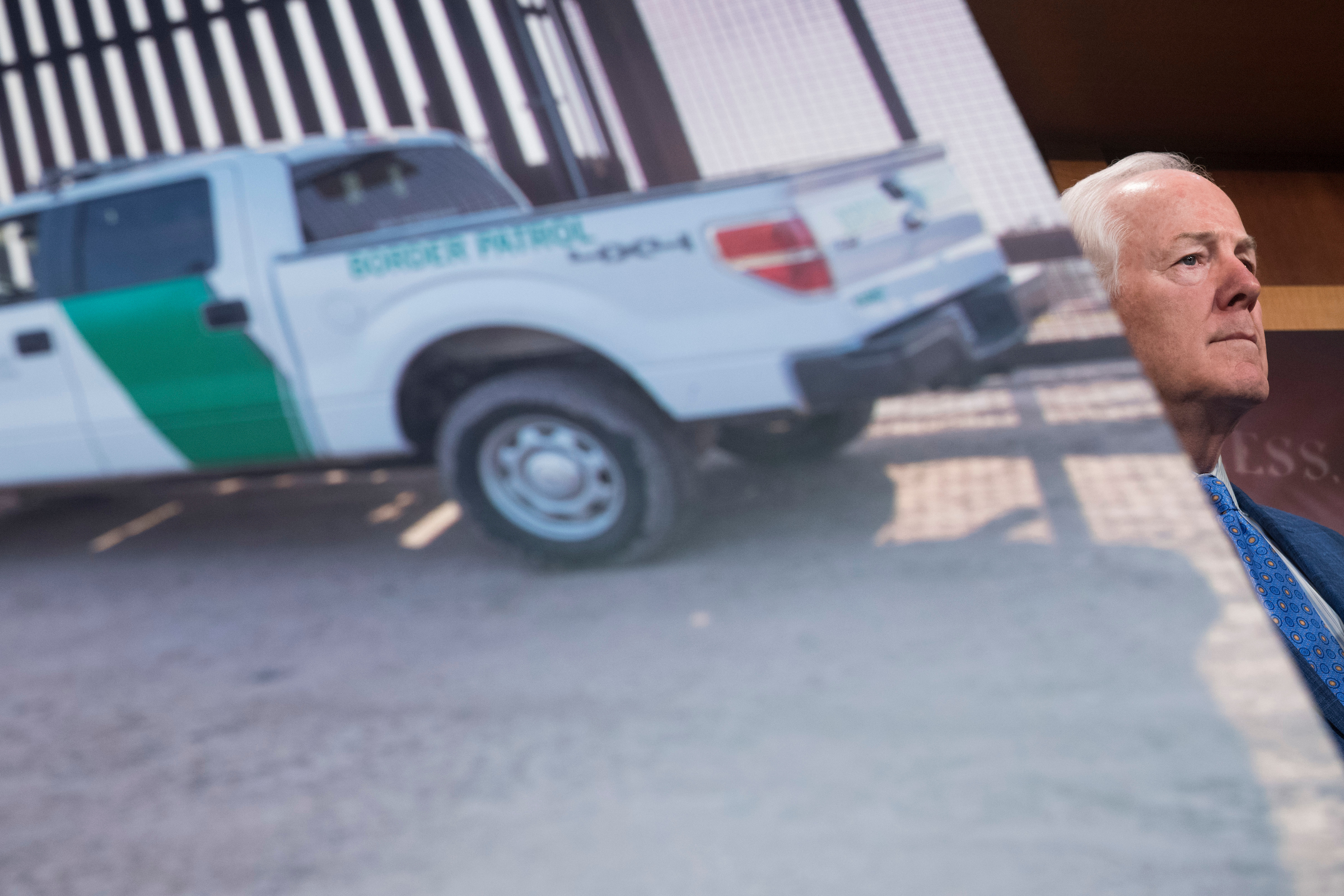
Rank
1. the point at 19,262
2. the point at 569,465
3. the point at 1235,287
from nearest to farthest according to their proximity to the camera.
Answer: the point at 1235,287
the point at 19,262
the point at 569,465

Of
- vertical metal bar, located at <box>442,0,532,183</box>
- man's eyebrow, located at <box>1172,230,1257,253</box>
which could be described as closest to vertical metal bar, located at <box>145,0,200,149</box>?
vertical metal bar, located at <box>442,0,532,183</box>

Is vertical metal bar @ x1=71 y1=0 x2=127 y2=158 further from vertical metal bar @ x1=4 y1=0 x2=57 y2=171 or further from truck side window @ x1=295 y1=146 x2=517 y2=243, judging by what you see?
truck side window @ x1=295 y1=146 x2=517 y2=243

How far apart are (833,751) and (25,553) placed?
0.70m

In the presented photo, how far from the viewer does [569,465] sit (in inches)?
28.1

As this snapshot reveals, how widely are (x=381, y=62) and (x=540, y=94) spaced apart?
129 mm

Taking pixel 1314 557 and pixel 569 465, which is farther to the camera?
pixel 569 465

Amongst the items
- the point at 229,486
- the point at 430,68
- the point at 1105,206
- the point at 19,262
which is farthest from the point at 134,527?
the point at 1105,206

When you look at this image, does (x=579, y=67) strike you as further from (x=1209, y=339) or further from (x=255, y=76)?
(x=1209, y=339)

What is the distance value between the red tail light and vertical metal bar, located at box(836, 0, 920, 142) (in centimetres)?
9

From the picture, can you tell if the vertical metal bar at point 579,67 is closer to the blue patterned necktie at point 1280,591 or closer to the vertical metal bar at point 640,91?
the vertical metal bar at point 640,91

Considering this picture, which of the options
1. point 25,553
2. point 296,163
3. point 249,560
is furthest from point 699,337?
point 25,553

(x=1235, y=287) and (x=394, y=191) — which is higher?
(x=394, y=191)

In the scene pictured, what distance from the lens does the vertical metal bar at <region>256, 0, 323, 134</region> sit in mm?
588

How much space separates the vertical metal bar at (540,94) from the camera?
0.57m
